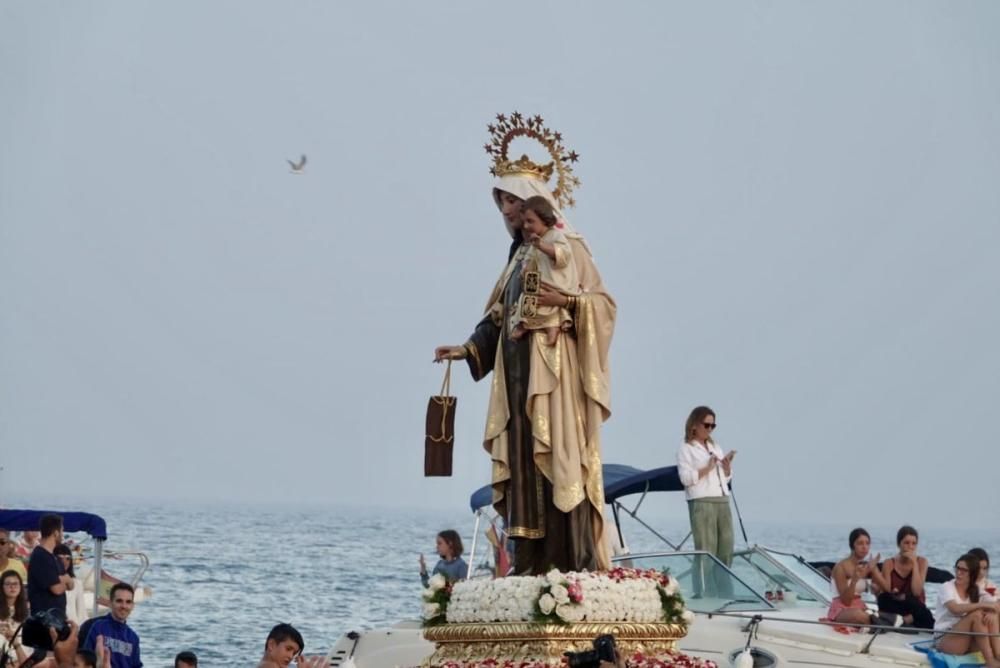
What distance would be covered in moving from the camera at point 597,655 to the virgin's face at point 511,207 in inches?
125

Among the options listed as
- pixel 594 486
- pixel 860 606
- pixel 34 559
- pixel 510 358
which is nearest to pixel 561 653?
pixel 594 486

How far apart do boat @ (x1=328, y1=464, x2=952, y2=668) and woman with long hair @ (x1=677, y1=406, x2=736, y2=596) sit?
0.17m

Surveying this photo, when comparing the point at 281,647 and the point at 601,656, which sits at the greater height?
the point at 281,647

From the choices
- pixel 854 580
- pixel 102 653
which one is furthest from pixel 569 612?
pixel 854 580

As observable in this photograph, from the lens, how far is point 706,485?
16.1 meters

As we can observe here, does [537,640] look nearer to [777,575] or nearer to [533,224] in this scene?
[533,224]

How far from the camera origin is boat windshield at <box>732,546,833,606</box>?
16.7m

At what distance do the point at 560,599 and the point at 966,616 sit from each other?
15.5 ft

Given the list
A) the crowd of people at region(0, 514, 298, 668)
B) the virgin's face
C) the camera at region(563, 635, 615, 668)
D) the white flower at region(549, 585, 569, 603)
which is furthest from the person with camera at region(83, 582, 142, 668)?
the camera at region(563, 635, 615, 668)

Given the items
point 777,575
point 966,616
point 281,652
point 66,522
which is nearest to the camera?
point 281,652

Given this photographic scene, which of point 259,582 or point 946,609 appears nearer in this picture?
point 946,609

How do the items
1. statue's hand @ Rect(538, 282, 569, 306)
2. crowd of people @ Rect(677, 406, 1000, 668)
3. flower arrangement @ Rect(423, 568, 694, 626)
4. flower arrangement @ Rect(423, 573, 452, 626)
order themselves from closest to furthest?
flower arrangement @ Rect(423, 568, 694, 626), flower arrangement @ Rect(423, 573, 452, 626), statue's hand @ Rect(538, 282, 569, 306), crowd of people @ Rect(677, 406, 1000, 668)

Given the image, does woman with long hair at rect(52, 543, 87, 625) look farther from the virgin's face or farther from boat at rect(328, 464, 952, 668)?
the virgin's face

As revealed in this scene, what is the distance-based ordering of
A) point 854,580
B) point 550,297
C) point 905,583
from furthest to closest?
point 905,583 → point 854,580 → point 550,297
